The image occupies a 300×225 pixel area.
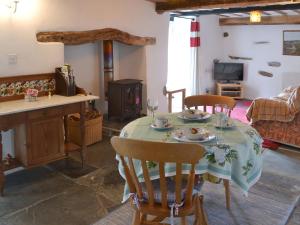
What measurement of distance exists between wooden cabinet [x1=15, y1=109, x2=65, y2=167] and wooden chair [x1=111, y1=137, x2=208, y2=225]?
1.49 metres

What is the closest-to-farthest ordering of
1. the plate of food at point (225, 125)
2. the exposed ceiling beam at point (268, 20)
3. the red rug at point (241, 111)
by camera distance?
the plate of food at point (225, 125) < the red rug at point (241, 111) < the exposed ceiling beam at point (268, 20)

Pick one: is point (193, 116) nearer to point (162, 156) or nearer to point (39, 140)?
point (162, 156)

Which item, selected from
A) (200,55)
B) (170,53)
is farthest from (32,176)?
(200,55)

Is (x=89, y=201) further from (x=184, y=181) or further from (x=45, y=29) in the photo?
(x=45, y=29)

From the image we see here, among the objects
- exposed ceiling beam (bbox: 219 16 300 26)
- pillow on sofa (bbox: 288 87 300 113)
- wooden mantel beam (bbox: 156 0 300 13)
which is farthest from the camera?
exposed ceiling beam (bbox: 219 16 300 26)

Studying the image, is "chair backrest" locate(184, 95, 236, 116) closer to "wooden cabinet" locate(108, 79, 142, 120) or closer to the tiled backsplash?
the tiled backsplash

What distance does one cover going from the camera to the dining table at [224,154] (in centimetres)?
185

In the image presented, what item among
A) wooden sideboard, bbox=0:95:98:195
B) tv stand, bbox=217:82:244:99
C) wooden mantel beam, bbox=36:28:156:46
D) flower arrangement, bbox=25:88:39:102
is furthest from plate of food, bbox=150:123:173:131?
tv stand, bbox=217:82:244:99

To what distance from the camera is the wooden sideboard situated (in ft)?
9.41

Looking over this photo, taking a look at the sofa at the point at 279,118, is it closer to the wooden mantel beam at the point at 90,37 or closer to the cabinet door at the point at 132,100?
the cabinet door at the point at 132,100

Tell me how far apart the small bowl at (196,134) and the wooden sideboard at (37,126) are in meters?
1.56

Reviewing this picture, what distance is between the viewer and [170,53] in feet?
22.4

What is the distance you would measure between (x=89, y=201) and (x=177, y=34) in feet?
16.4

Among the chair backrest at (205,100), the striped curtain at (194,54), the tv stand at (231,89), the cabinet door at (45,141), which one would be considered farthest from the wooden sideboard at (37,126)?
the tv stand at (231,89)
